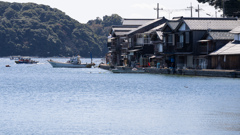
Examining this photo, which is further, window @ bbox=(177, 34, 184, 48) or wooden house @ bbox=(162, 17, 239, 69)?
window @ bbox=(177, 34, 184, 48)

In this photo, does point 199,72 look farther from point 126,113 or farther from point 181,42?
point 126,113

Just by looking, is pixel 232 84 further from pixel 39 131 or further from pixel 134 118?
pixel 39 131

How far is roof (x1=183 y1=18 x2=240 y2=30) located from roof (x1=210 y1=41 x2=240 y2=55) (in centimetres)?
658

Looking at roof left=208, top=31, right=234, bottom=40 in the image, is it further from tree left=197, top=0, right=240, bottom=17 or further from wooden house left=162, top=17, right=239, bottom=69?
tree left=197, top=0, right=240, bottom=17

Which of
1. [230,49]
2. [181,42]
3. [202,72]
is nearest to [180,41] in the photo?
[181,42]

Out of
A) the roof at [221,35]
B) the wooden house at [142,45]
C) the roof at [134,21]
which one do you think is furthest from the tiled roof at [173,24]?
the roof at [134,21]

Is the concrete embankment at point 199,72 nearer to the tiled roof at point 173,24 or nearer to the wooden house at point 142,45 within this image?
the tiled roof at point 173,24

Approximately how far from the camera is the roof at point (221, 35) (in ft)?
232

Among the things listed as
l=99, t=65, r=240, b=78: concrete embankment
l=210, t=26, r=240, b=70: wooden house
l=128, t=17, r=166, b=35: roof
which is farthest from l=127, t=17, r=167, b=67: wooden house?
l=210, t=26, r=240, b=70: wooden house

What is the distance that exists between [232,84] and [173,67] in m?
23.7

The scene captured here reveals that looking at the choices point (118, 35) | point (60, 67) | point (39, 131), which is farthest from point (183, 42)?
point (60, 67)

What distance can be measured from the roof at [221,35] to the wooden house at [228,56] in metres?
1.87

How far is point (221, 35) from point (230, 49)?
6.27m

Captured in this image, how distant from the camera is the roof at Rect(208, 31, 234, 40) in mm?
70625
